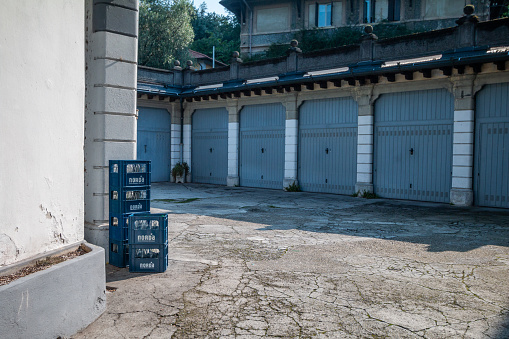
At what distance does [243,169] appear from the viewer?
1989 centimetres

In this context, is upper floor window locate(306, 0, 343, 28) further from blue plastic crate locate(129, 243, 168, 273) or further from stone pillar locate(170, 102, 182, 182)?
blue plastic crate locate(129, 243, 168, 273)

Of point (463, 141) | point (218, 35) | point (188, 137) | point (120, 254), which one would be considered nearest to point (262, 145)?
point (188, 137)

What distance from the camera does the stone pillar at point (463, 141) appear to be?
13.3 meters

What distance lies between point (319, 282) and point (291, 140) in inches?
495

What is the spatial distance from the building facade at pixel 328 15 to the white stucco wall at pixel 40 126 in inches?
1092

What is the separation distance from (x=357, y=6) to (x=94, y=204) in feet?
91.4

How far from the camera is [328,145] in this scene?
16.9 m

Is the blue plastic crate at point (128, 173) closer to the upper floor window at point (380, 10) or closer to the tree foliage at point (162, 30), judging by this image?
the upper floor window at point (380, 10)

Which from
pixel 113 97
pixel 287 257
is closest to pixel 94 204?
pixel 113 97

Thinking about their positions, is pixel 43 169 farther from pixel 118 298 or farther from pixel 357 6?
pixel 357 6

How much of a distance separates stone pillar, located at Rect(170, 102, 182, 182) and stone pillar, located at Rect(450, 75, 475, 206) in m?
13.6

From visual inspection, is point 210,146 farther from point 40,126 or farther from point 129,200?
point 40,126

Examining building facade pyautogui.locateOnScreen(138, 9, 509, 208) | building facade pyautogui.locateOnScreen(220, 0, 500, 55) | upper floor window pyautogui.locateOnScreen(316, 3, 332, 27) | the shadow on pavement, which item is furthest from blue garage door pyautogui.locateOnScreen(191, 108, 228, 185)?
upper floor window pyautogui.locateOnScreen(316, 3, 332, 27)

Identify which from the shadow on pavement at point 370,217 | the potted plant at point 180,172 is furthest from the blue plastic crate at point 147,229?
the potted plant at point 180,172
